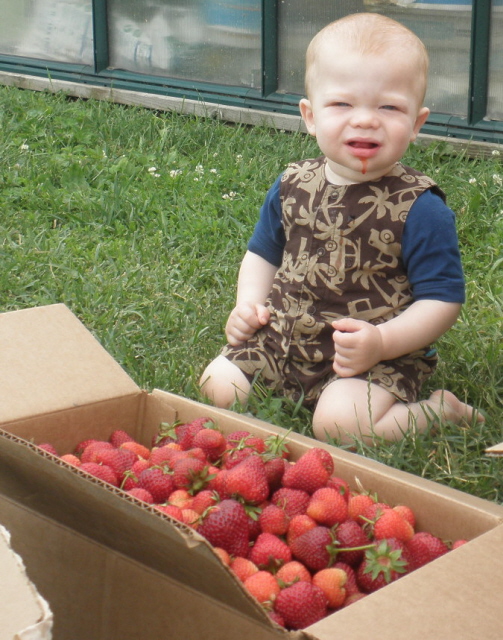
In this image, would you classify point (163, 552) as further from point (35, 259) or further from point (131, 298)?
point (35, 259)

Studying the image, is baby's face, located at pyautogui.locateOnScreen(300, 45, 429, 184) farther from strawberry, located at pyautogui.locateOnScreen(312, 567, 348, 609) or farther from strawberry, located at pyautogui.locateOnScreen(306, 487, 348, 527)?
strawberry, located at pyautogui.locateOnScreen(312, 567, 348, 609)

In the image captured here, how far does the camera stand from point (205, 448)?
5.38ft

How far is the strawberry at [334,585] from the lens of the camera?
132 cm

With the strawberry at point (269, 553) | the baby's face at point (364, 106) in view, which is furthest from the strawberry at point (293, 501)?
the baby's face at point (364, 106)

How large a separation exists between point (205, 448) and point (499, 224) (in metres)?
1.71

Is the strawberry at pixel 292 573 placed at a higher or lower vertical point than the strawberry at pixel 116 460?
higher

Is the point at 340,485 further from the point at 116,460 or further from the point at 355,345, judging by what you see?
the point at 355,345

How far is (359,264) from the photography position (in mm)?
2057

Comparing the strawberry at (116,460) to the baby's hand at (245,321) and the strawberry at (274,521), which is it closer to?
the strawberry at (274,521)

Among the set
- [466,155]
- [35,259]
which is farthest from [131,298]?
[466,155]

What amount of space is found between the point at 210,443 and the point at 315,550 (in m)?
0.32

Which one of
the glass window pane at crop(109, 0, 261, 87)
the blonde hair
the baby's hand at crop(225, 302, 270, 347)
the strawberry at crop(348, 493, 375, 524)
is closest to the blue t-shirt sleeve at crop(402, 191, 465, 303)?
the blonde hair

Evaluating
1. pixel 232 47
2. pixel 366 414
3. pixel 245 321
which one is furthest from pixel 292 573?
pixel 232 47

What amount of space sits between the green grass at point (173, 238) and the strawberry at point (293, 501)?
375 mm
